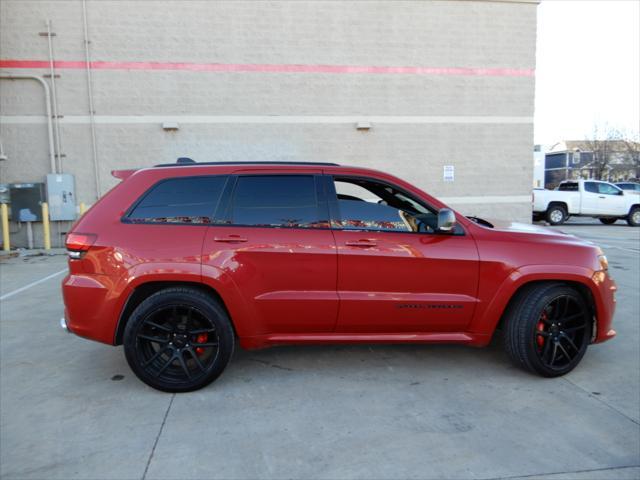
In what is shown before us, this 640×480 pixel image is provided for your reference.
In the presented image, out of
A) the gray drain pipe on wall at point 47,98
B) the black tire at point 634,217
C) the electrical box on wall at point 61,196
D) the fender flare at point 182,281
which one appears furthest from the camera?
the black tire at point 634,217

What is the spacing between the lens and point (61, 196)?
12305 mm

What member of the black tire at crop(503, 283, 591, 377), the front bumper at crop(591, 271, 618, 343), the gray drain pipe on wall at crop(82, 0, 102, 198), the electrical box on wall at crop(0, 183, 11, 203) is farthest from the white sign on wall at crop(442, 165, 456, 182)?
the electrical box on wall at crop(0, 183, 11, 203)

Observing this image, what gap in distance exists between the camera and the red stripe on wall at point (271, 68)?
39.9ft

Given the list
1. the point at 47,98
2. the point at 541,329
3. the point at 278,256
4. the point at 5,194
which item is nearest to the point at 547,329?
the point at 541,329

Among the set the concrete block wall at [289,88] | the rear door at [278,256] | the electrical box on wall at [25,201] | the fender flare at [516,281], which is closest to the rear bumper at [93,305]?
the rear door at [278,256]

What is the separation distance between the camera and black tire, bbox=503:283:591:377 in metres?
3.73

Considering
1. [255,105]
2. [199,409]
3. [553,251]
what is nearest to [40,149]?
[255,105]

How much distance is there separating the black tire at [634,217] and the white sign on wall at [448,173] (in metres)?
9.55

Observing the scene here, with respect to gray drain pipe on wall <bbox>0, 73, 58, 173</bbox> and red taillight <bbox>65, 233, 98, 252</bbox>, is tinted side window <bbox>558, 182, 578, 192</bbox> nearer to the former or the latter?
gray drain pipe on wall <bbox>0, 73, 58, 173</bbox>

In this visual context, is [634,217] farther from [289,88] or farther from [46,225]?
[46,225]

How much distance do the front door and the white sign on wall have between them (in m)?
10.6

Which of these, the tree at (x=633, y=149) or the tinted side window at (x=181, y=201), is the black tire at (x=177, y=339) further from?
the tree at (x=633, y=149)

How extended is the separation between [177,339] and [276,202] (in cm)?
133

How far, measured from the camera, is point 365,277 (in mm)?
3652
